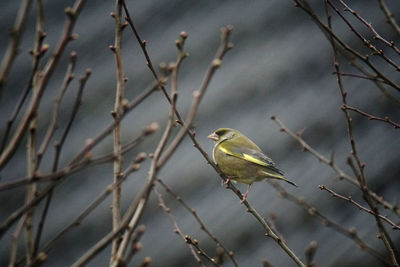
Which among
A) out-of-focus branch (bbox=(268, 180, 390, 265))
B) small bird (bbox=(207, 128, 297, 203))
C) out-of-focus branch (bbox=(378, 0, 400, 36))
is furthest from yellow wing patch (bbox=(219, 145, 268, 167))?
out-of-focus branch (bbox=(378, 0, 400, 36))

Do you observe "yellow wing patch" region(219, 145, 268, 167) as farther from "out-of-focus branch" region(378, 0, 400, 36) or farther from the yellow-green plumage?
"out-of-focus branch" region(378, 0, 400, 36)

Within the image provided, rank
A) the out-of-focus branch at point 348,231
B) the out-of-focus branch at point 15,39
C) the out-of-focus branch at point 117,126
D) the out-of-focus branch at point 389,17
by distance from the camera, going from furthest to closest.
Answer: the out-of-focus branch at point 389,17 < the out-of-focus branch at point 348,231 < the out-of-focus branch at point 117,126 < the out-of-focus branch at point 15,39

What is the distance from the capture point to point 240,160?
9.28 ft

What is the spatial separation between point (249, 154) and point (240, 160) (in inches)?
3.7

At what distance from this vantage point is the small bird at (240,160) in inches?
110

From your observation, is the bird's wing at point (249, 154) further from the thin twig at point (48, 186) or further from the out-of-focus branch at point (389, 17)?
the thin twig at point (48, 186)

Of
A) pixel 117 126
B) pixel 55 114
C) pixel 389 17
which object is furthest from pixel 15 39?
pixel 389 17

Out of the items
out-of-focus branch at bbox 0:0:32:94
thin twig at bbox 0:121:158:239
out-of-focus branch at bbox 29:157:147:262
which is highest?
out-of-focus branch at bbox 0:0:32:94

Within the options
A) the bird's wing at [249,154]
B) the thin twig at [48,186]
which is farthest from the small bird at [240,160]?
the thin twig at [48,186]

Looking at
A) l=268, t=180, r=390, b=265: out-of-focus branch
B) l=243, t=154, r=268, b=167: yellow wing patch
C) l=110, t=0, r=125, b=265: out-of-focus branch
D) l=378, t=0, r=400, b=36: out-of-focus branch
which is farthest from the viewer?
l=243, t=154, r=268, b=167: yellow wing patch

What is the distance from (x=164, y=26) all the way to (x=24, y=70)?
1204mm

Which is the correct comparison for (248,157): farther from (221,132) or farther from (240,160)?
(221,132)

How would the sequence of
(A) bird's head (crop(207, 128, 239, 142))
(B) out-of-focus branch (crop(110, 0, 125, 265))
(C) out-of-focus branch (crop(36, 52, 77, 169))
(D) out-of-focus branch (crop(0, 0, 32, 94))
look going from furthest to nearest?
(A) bird's head (crop(207, 128, 239, 142)) → (B) out-of-focus branch (crop(110, 0, 125, 265)) → (C) out-of-focus branch (crop(36, 52, 77, 169)) → (D) out-of-focus branch (crop(0, 0, 32, 94))

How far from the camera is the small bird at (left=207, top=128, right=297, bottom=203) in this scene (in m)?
2.81
